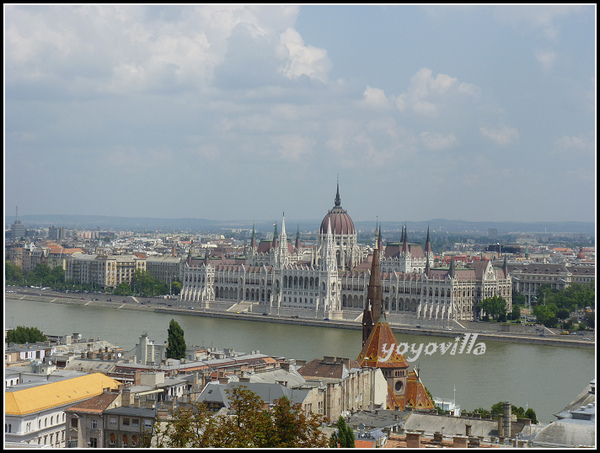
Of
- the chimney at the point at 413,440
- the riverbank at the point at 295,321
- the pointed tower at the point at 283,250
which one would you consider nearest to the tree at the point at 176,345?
the chimney at the point at 413,440

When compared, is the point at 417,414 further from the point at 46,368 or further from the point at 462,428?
the point at 46,368

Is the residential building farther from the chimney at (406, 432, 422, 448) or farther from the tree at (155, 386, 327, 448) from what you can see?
the chimney at (406, 432, 422, 448)

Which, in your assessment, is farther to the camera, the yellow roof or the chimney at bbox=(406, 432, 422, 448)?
the yellow roof

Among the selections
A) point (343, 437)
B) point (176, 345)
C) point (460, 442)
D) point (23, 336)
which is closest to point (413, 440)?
point (460, 442)

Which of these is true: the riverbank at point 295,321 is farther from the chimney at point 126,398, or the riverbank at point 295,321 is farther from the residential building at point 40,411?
the chimney at point 126,398

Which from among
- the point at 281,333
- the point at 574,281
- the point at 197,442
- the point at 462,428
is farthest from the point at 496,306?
the point at 197,442

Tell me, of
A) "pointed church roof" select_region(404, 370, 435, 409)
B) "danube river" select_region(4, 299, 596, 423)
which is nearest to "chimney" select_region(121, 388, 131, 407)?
"pointed church roof" select_region(404, 370, 435, 409)

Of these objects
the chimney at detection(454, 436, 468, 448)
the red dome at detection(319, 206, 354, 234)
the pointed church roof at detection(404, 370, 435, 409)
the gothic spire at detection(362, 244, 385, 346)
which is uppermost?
the red dome at detection(319, 206, 354, 234)
